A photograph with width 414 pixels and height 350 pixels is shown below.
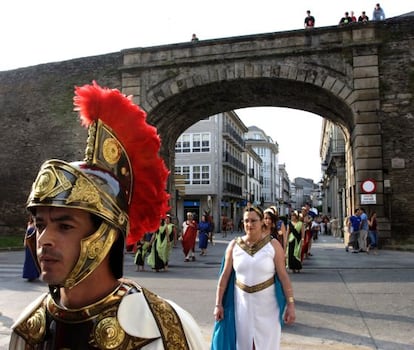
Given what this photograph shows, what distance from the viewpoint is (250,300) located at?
3764 mm

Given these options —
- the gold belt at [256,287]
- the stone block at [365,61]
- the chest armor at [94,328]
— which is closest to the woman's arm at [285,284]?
the gold belt at [256,287]

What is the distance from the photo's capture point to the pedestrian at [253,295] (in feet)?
12.1

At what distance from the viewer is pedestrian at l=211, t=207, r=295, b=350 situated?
3682 mm

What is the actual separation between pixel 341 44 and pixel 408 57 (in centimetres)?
253

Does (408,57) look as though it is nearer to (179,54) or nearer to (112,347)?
(179,54)

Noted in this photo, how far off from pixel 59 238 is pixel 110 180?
11.7 inches

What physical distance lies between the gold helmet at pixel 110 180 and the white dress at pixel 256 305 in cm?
202

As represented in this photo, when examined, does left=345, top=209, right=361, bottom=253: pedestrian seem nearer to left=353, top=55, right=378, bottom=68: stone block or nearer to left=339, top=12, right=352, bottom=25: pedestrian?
left=353, top=55, right=378, bottom=68: stone block

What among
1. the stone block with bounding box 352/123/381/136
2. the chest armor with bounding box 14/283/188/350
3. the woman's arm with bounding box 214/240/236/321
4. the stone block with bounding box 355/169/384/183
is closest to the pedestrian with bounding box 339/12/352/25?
the stone block with bounding box 352/123/381/136

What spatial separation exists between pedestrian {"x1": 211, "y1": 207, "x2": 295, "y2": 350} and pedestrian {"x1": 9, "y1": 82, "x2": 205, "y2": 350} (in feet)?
7.03

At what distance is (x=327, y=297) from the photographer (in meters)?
7.80

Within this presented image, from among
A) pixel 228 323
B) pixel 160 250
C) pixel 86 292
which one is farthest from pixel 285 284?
pixel 160 250

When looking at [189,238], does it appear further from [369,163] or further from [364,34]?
[364,34]

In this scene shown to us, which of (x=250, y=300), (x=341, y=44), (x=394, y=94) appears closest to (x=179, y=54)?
(x=341, y=44)
